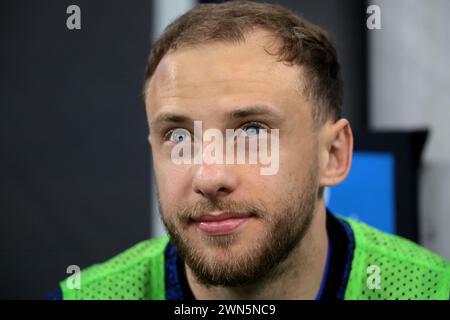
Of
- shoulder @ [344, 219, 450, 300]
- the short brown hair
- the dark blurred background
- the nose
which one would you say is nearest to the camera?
the nose

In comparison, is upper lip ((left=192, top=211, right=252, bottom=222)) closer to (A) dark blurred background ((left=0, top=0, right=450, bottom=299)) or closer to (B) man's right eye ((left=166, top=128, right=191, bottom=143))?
(B) man's right eye ((left=166, top=128, right=191, bottom=143))

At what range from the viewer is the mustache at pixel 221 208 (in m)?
0.89

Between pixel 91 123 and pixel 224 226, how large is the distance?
3.81 ft

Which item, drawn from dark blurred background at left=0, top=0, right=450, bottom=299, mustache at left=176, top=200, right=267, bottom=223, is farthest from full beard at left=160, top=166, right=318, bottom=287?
dark blurred background at left=0, top=0, right=450, bottom=299

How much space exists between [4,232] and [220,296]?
42.0 inches

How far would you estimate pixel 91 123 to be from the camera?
Answer: 6.32 feet

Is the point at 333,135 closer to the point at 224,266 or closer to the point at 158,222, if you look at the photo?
the point at 224,266

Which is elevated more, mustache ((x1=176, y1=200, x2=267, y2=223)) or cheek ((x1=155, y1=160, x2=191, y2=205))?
cheek ((x1=155, y1=160, x2=191, y2=205))

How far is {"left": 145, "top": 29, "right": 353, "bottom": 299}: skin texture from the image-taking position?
906 millimetres

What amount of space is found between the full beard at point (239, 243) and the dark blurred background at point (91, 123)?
98cm

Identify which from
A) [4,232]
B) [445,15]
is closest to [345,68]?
[445,15]

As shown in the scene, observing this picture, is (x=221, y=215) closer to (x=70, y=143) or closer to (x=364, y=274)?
(x=364, y=274)

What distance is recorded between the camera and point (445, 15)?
1.77m

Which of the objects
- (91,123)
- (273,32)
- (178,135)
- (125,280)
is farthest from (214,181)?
(91,123)
